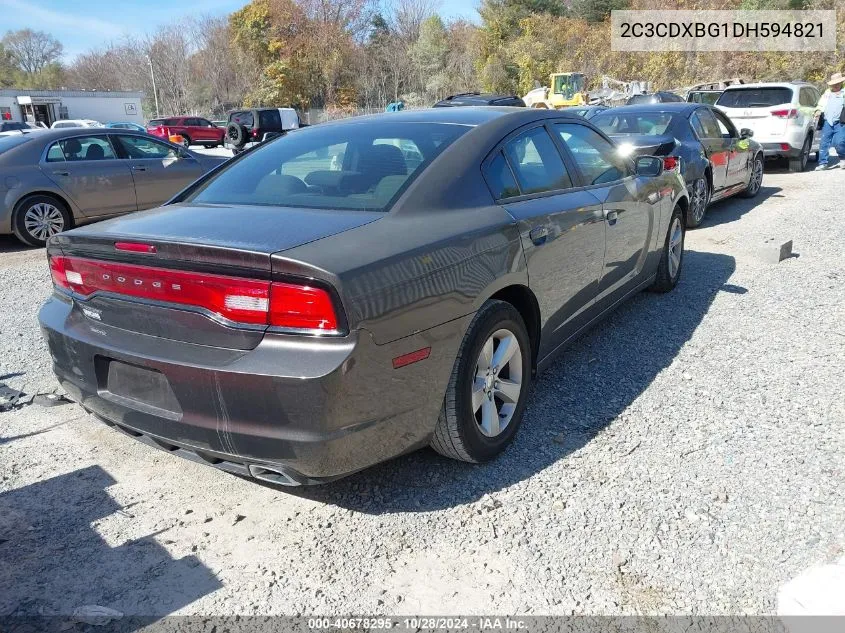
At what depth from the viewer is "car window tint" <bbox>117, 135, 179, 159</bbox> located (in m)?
9.08

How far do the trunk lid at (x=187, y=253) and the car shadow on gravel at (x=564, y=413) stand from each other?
960 millimetres

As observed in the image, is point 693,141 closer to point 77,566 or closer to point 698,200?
point 698,200

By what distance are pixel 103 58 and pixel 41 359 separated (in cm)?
9043

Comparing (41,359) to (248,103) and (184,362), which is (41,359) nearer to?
(184,362)

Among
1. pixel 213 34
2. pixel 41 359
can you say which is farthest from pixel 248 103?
pixel 41 359

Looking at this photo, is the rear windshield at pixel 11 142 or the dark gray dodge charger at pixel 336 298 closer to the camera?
the dark gray dodge charger at pixel 336 298

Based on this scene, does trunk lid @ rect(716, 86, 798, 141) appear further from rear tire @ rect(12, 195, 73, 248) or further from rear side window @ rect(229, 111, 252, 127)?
rear side window @ rect(229, 111, 252, 127)

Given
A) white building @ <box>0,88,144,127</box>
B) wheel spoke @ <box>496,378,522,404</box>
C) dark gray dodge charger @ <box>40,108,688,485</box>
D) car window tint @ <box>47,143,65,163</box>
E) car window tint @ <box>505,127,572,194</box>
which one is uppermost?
white building @ <box>0,88,144,127</box>

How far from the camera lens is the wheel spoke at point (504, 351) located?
A: 296 centimetres

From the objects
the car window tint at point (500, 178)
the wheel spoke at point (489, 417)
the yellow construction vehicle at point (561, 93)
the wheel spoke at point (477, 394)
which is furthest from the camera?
the yellow construction vehicle at point (561, 93)

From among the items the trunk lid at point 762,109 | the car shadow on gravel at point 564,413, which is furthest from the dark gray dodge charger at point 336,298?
the trunk lid at point 762,109

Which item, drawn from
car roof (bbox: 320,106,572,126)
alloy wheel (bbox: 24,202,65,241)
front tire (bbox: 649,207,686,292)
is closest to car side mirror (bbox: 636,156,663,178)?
front tire (bbox: 649,207,686,292)

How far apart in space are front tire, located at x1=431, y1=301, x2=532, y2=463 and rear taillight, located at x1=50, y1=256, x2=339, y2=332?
28.6 inches

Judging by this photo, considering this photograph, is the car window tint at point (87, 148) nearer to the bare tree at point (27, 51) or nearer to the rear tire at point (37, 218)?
the rear tire at point (37, 218)
